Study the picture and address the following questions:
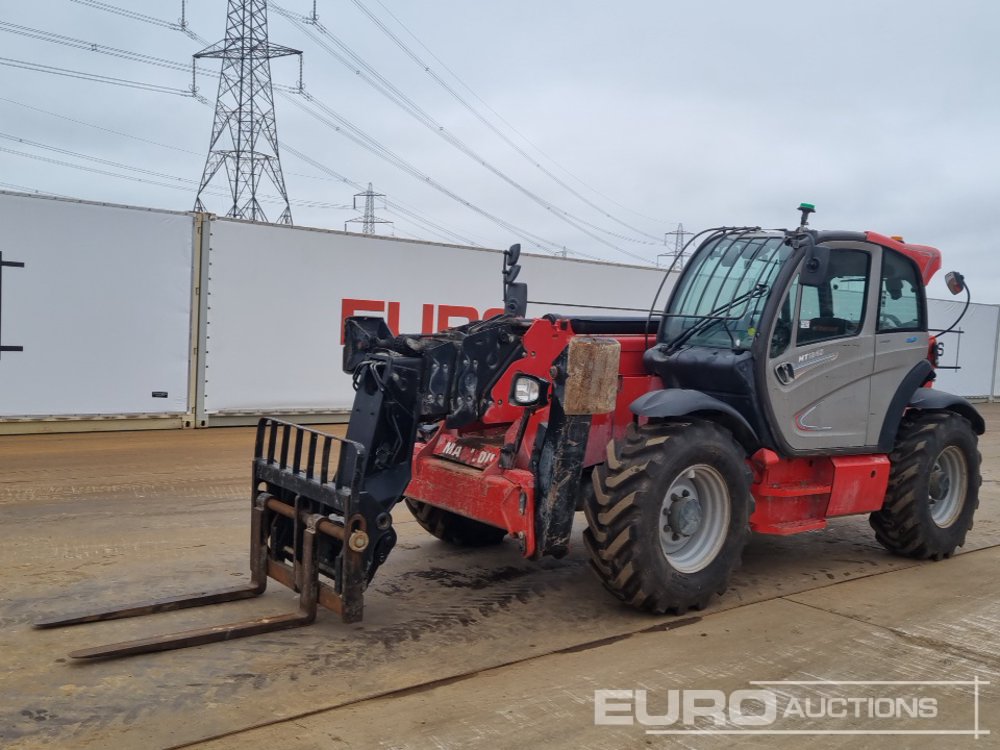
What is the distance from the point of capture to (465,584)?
227 inches

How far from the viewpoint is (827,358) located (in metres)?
6.04

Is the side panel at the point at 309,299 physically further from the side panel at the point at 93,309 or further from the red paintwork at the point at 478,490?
the red paintwork at the point at 478,490

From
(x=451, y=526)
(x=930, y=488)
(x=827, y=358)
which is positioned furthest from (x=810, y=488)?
(x=451, y=526)

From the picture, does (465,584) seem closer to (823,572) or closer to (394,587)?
(394,587)

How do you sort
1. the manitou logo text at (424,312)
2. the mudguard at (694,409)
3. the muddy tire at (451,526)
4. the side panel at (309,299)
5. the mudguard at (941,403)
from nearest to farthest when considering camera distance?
the mudguard at (694,409)
the muddy tire at (451,526)
the mudguard at (941,403)
the side panel at (309,299)
the manitou logo text at (424,312)

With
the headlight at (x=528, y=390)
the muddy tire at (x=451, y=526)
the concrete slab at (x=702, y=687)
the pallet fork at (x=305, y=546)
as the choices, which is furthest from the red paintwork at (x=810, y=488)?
the pallet fork at (x=305, y=546)

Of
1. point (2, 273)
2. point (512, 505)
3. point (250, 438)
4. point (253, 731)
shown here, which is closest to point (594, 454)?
point (512, 505)

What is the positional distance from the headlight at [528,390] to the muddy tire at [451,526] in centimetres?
159

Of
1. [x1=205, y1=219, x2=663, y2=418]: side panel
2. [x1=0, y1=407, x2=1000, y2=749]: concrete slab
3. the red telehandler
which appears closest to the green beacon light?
A: the red telehandler

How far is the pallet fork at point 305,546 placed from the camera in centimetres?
451

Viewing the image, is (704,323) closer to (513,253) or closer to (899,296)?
(513,253)

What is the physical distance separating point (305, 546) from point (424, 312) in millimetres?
9907

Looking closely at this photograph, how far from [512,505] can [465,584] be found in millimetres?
958

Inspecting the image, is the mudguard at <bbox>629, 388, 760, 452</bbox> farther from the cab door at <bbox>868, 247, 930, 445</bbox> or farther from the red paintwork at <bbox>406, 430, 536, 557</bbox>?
the cab door at <bbox>868, 247, 930, 445</bbox>
